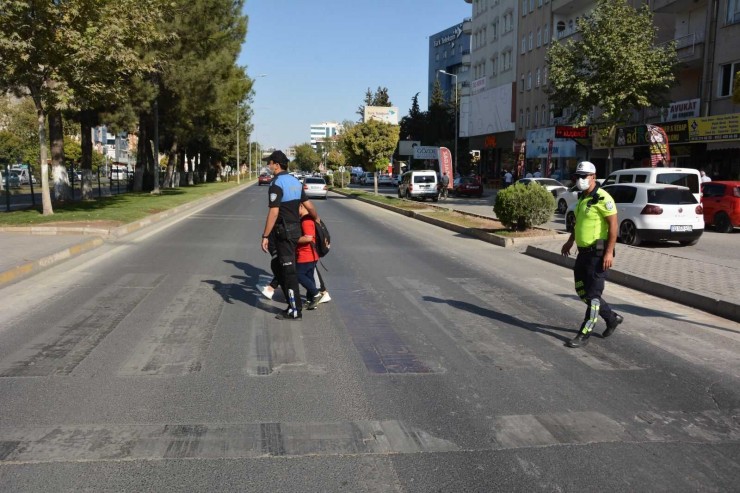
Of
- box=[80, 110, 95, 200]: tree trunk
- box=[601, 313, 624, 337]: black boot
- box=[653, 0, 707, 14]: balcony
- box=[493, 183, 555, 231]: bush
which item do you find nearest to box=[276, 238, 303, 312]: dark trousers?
box=[601, 313, 624, 337]: black boot

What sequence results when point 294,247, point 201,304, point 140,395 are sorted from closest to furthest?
point 140,395 < point 294,247 < point 201,304

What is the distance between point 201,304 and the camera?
314 inches

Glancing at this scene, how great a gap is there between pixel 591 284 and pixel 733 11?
25.8 metres

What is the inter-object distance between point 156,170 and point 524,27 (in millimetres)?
32286

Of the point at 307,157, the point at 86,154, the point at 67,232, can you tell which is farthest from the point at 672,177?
the point at 307,157

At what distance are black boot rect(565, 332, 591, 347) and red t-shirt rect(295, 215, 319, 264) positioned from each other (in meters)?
2.94

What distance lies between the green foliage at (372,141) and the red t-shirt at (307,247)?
3328cm

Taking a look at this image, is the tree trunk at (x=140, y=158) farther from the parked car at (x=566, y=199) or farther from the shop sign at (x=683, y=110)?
the shop sign at (x=683, y=110)

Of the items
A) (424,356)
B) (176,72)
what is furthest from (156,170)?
(424,356)

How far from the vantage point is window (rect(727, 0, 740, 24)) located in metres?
26.0

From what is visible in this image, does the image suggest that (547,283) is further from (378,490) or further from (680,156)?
(680,156)

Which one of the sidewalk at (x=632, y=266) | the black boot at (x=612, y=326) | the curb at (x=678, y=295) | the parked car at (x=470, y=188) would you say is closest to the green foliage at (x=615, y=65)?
the sidewalk at (x=632, y=266)

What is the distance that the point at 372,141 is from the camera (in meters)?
40.3

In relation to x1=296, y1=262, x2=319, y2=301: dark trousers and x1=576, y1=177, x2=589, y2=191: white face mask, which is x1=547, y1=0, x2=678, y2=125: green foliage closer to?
x1=576, y1=177, x2=589, y2=191: white face mask
